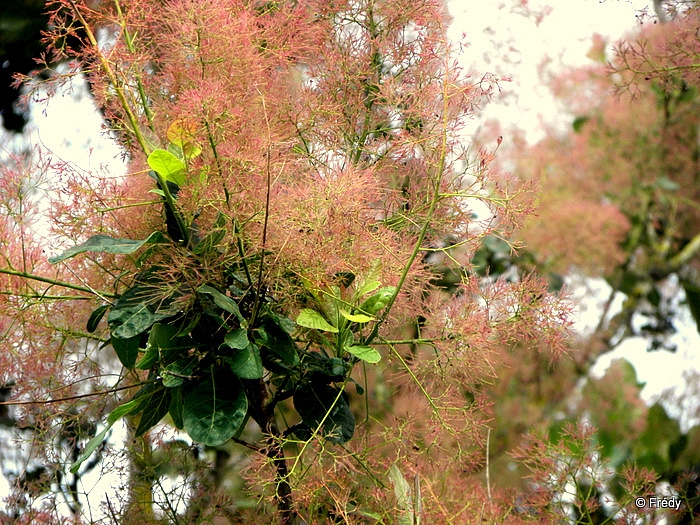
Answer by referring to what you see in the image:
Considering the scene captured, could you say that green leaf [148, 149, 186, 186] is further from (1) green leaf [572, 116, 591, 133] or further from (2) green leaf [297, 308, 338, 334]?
(1) green leaf [572, 116, 591, 133]

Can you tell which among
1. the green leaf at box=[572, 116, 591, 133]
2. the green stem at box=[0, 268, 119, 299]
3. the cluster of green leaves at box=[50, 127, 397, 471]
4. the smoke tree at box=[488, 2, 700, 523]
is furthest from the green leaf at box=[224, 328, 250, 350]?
the green leaf at box=[572, 116, 591, 133]

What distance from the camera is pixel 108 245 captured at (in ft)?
2.02

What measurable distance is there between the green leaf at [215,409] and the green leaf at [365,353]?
9cm

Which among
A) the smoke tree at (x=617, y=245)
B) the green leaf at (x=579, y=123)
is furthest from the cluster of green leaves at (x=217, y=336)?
the green leaf at (x=579, y=123)

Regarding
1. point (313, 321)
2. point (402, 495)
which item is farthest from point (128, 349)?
point (402, 495)

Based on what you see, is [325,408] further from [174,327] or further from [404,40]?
[404,40]

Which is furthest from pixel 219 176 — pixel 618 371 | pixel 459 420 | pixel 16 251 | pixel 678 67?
pixel 618 371

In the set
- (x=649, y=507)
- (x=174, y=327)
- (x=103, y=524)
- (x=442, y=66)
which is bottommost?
(x=649, y=507)

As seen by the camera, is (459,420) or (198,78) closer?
(198,78)

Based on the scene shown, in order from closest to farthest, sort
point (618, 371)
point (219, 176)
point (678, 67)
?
point (219, 176), point (678, 67), point (618, 371)

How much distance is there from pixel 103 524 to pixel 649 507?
52 cm

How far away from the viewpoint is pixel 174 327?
2.10 ft

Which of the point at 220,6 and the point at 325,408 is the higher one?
the point at 220,6

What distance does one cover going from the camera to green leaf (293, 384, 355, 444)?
2.23ft
